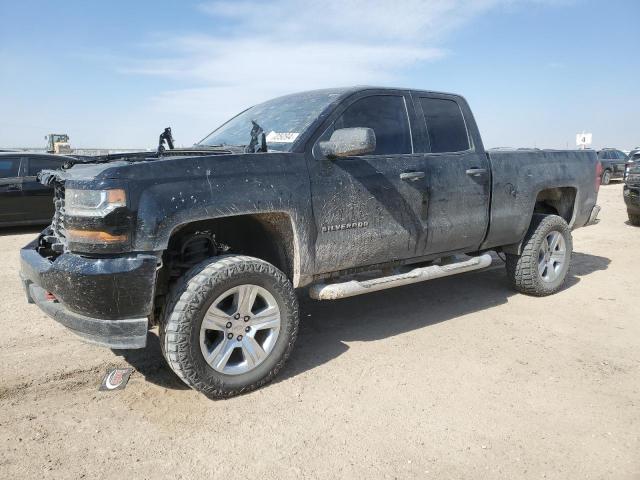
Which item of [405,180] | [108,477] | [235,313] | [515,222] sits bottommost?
[108,477]

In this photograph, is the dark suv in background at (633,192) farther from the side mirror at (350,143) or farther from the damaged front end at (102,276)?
the damaged front end at (102,276)

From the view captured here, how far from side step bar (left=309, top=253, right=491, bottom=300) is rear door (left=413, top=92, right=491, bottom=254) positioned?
150 mm

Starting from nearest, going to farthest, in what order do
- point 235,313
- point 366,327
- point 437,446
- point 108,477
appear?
point 108,477 → point 437,446 → point 235,313 → point 366,327

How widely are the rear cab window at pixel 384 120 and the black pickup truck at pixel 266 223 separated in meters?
0.01

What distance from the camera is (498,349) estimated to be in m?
3.84

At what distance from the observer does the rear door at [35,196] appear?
896 cm

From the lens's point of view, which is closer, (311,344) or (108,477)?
(108,477)

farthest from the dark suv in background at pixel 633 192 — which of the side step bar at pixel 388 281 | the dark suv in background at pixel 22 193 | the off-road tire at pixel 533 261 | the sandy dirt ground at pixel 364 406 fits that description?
the dark suv in background at pixel 22 193

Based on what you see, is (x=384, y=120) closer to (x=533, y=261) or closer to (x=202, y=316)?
(x=202, y=316)

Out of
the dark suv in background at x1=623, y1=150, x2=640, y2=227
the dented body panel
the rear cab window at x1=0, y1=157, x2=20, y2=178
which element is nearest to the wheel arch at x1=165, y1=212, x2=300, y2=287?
the dented body panel

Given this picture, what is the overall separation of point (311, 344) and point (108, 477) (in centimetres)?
185

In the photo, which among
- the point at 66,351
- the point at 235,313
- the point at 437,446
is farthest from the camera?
the point at 66,351

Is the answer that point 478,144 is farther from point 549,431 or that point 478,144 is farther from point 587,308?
point 549,431

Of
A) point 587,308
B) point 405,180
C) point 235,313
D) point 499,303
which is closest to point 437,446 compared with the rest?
point 235,313
